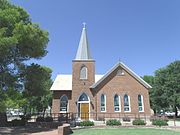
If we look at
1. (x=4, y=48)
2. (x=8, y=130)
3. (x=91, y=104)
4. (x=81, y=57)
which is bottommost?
(x=8, y=130)

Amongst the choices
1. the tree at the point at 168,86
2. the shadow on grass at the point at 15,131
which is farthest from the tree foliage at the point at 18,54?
the tree at the point at 168,86

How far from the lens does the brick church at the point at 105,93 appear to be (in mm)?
30125

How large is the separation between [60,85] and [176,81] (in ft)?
64.2

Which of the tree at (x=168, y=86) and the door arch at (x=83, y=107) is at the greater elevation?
the tree at (x=168, y=86)

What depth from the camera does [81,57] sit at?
107ft

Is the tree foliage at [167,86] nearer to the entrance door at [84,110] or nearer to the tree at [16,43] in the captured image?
the entrance door at [84,110]

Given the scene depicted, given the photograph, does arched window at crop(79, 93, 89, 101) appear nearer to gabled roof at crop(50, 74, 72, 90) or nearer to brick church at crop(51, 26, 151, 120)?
brick church at crop(51, 26, 151, 120)

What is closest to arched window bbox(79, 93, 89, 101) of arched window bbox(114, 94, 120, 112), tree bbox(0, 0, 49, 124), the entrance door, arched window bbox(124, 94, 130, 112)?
the entrance door

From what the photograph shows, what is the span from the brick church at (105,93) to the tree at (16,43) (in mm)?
9703

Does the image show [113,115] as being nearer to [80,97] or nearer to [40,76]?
[80,97]

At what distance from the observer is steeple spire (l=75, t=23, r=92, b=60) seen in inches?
1280

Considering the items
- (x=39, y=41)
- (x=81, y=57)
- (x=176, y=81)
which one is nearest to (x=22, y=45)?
(x=39, y=41)

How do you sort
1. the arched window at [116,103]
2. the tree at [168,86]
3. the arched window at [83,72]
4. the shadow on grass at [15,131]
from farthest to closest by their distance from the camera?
the tree at [168,86] → the arched window at [83,72] → the arched window at [116,103] → the shadow on grass at [15,131]

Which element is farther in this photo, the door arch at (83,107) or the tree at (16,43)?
the door arch at (83,107)
